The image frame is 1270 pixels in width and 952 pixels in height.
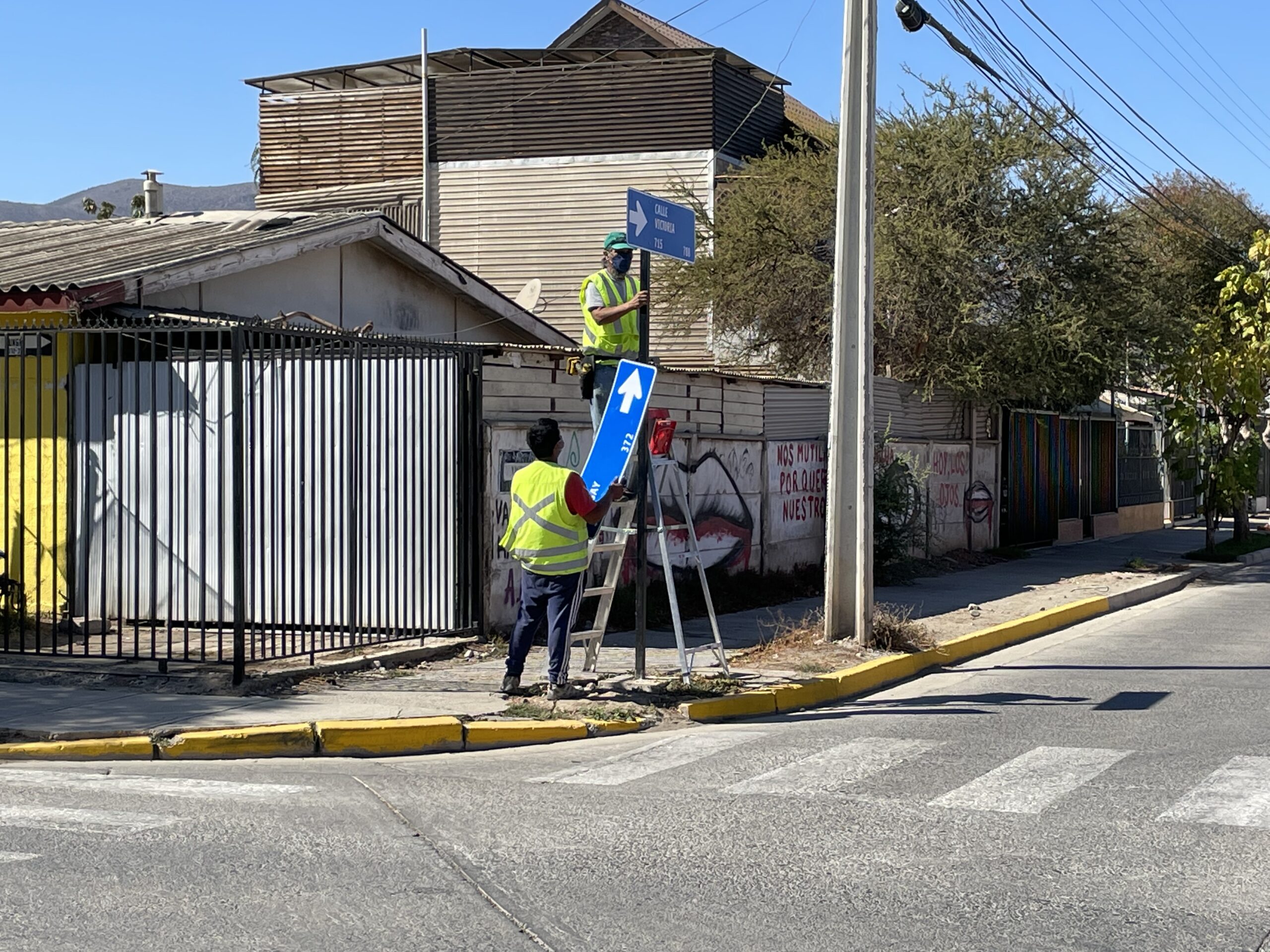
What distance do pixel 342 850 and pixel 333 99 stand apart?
2632 cm

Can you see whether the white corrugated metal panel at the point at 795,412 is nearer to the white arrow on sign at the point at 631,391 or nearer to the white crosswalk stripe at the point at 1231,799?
the white arrow on sign at the point at 631,391

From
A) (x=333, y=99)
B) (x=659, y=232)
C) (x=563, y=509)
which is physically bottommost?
(x=563, y=509)

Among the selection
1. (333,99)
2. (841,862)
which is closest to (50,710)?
(841,862)

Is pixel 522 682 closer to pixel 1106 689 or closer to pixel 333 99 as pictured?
pixel 1106 689

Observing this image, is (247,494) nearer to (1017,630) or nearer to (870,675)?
(870,675)

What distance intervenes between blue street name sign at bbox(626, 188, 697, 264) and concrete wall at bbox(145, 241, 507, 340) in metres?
5.50

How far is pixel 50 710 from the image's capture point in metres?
8.97

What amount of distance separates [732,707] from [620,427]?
2.01m

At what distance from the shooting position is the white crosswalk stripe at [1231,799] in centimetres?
650

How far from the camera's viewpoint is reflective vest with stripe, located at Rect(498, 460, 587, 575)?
9211mm

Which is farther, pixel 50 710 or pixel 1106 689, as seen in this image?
pixel 1106 689

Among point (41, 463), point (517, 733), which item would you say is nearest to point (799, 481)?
point (41, 463)

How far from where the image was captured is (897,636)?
39.8 ft

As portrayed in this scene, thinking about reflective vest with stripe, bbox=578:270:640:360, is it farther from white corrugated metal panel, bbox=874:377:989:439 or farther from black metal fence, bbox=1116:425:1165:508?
black metal fence, bbox=1116:425:1165:508
